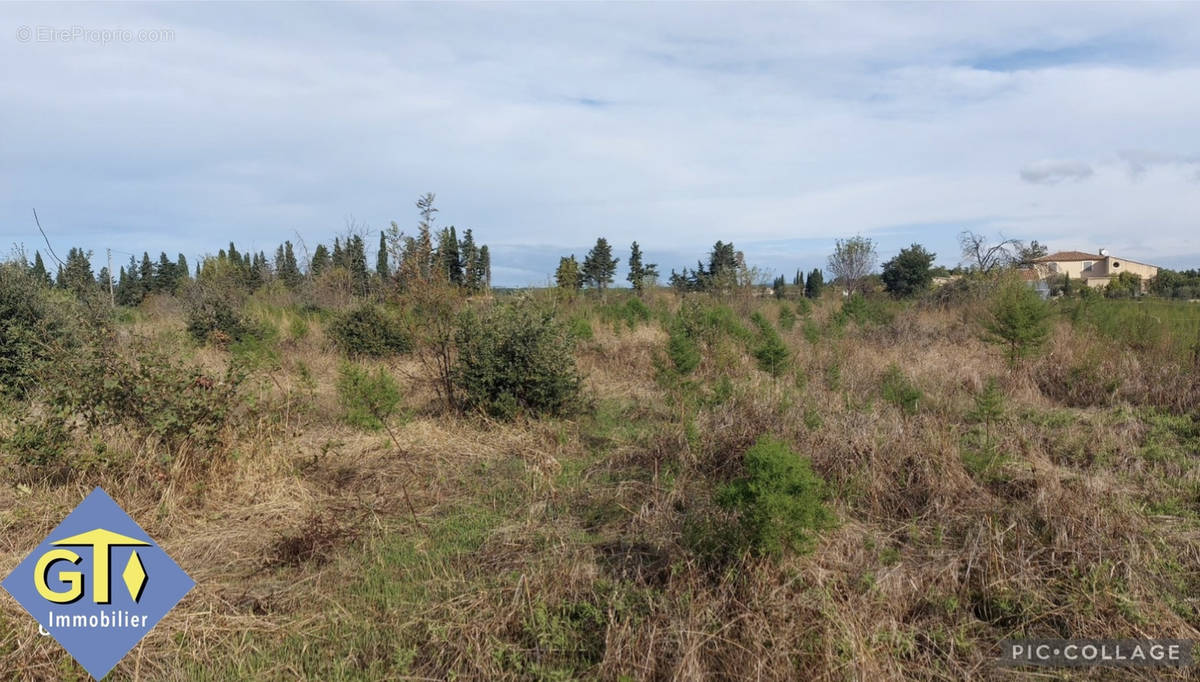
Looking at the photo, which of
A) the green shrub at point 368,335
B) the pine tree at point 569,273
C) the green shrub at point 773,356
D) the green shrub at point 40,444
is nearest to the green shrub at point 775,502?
the green shrub at point 40,444

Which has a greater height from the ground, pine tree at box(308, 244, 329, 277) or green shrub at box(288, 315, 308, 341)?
pine tree at box(308, 244, 329, 277)

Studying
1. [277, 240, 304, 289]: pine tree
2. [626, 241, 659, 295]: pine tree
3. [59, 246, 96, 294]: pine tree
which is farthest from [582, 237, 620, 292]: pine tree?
[59, 246, 96, 294]: pine tree

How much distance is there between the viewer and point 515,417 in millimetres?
6707

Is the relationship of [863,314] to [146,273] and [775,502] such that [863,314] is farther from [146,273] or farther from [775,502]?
[146,273]

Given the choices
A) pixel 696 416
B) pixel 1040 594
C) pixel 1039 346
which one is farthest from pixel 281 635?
pixel 1039 346

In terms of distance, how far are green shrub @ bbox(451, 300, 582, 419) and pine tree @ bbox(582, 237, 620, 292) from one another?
1933cm

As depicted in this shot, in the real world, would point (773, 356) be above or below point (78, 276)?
below

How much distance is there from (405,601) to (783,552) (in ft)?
5.98

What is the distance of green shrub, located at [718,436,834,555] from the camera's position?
115 inches

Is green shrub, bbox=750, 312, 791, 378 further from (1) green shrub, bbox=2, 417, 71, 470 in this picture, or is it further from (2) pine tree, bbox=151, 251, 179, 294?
(2) pine tree, bbox=151, 251, 179, 294

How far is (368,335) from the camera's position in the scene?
11641 millimetres

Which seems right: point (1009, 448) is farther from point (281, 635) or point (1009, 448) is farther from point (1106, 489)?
point (281, 635)

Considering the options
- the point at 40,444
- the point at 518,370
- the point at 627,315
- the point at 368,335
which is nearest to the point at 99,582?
the point at 40,444

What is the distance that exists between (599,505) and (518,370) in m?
2.64
